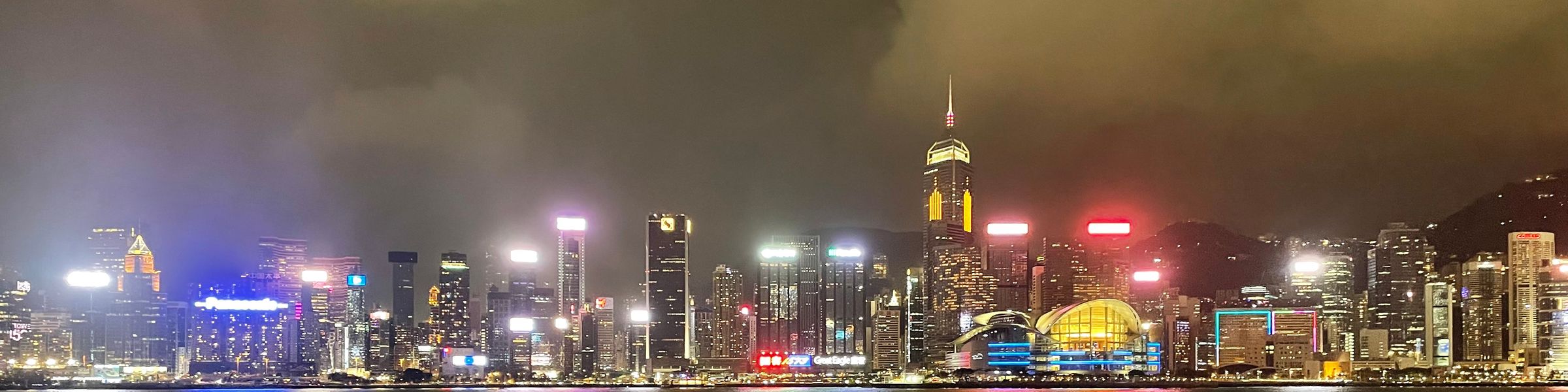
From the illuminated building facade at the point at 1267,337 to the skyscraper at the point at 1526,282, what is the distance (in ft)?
71.3

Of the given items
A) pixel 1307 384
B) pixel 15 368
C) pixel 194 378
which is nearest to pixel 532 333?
pixel 194 378

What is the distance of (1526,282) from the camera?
173m

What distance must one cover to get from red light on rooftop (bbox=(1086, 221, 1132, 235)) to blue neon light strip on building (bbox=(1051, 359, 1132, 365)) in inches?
695

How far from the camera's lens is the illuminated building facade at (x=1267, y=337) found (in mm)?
178625

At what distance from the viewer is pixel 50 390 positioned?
463ft

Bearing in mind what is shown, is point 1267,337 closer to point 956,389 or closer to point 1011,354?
point 1011,354

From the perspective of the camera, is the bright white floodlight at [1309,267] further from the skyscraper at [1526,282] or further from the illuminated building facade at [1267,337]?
the skyscraper at [1526,282]

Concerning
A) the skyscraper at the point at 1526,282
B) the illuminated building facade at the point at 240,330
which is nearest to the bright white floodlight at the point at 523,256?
the illuminated building facade at the point at 240,330

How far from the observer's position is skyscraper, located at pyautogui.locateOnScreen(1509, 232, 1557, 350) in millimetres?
169500

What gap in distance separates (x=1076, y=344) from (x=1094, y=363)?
2682mm

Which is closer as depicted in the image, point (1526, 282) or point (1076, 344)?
point (1076, 344)

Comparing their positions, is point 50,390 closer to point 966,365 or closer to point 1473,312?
point 966,365

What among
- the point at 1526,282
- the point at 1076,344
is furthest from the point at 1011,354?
the point at 1526,282

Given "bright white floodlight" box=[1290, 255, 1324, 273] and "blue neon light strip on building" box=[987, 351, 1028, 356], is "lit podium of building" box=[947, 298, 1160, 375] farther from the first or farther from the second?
"bright white floodlight" box=[1290, 255, 1324, 273]
